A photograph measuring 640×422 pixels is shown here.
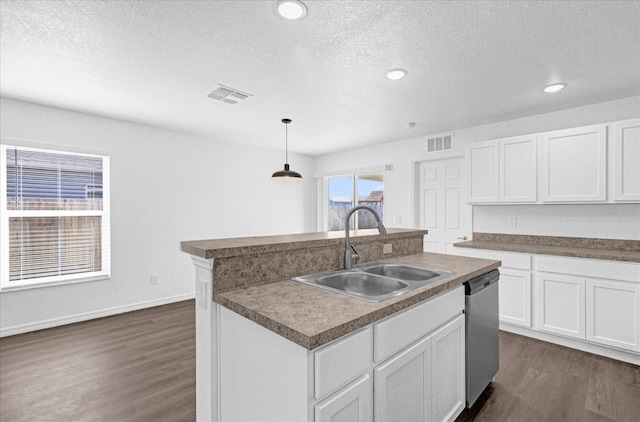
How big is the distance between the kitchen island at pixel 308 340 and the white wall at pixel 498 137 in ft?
7.71

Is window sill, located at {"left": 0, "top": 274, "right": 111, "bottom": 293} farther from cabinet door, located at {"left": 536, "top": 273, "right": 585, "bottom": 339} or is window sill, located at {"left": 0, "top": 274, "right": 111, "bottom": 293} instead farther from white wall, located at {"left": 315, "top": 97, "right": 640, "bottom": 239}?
cabinet door, located at {"left": 536, "top": 273, "right": 585, "bottom": 339}

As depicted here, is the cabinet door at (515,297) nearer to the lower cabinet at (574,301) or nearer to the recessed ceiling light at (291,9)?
the lower cabinet at (574,301)

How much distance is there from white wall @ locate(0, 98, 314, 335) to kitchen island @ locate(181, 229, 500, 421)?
2.99 metres

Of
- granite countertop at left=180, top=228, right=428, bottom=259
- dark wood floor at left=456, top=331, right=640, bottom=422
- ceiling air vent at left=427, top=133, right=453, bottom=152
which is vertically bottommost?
dark wood floor at left=456, top=331, right=640, bottom=422

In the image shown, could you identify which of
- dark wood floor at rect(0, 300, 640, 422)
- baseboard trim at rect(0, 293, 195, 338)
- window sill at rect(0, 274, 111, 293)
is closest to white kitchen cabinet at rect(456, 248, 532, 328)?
dark wood floor at rect(0, 300, 640, 422)

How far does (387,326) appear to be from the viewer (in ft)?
4.19

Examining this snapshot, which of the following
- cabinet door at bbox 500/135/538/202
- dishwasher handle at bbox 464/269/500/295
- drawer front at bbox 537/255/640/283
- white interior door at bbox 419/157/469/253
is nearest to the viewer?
dishwasher handle at bbox 464/269/500/295

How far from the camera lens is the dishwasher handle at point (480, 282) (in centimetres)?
188

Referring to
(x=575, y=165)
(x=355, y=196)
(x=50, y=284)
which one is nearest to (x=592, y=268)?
(x=575, y=165)

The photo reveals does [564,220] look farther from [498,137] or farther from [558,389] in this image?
[558,389]

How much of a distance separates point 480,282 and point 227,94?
273 centimetres

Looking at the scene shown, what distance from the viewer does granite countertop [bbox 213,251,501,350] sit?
3.36 ft

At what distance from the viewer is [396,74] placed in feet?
8.28

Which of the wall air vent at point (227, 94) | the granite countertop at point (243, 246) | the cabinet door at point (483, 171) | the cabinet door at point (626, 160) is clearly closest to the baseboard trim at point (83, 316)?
the wall air vent at point (227, 94)
